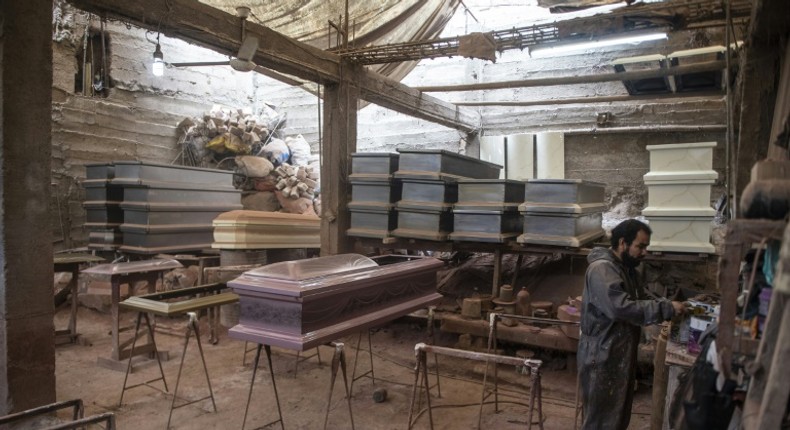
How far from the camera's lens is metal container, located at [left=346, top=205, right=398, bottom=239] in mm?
6914

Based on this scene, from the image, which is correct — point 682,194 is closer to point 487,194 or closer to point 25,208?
point 487,194

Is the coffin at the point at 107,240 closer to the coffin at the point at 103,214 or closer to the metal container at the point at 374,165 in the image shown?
the coffin at the point at 103,214

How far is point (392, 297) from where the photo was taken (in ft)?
15.8

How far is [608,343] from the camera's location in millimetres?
3604

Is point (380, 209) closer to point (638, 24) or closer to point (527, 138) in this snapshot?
point (638, 24)

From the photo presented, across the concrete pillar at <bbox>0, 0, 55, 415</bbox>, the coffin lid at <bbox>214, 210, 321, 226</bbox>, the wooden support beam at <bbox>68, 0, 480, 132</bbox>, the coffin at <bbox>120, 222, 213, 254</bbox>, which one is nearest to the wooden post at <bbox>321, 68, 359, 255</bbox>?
the wooden support beam at <bbox>68, 0, 480, 132</bbox>

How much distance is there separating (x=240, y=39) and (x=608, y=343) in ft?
15.2

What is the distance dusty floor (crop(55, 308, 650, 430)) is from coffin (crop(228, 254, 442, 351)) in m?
1.21

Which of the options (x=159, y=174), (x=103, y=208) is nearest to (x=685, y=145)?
(x=159, y=174)

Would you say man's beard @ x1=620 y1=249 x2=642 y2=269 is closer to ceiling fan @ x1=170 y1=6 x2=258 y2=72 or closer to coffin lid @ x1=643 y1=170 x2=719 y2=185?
coffin lid @ x1=643 y1=170 x2=719 y2=185

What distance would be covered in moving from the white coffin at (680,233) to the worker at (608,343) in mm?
2641

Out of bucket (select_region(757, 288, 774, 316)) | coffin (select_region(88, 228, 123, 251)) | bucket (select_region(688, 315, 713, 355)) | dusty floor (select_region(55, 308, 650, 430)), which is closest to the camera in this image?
bucket (select_region(757, 288, 774, 316))

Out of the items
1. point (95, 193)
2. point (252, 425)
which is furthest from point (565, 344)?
point (95, 193)

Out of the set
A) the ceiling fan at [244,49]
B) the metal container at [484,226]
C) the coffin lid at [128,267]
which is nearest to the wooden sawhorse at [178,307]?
the coffin lid at [128,267]
